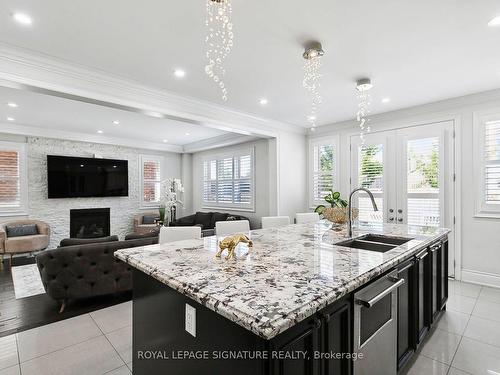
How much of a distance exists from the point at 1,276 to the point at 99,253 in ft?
9.21

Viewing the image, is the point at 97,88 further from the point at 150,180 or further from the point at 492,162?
the point at 492,162

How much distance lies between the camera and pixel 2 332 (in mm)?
2600

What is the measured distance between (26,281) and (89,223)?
2.72 m

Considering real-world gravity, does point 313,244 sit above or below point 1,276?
above

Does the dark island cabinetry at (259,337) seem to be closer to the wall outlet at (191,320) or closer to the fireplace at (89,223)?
the wall outlet at (191,320)

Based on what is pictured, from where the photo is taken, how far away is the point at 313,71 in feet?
10.2

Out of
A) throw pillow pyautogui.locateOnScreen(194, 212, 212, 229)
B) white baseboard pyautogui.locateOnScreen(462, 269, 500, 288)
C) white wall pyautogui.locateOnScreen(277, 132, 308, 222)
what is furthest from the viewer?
throw pillow pyautogui.locateOnScreen(194, 212, 212, 229)

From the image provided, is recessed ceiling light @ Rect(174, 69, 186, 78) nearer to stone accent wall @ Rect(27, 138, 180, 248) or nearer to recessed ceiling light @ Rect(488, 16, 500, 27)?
recessed ceiling light @ Rect(488, 16, 500, 27)

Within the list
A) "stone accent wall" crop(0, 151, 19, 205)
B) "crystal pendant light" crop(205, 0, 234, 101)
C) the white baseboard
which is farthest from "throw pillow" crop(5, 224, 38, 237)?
the white baseboard

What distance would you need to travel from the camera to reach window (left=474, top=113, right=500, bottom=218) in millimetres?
3713

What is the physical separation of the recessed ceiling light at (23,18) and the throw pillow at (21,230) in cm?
481

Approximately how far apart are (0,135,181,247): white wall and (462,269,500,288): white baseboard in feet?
24.4

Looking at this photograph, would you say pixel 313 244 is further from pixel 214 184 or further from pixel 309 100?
pixel 214 184

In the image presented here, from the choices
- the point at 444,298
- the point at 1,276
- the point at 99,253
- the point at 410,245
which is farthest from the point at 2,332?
the point at 444,298
